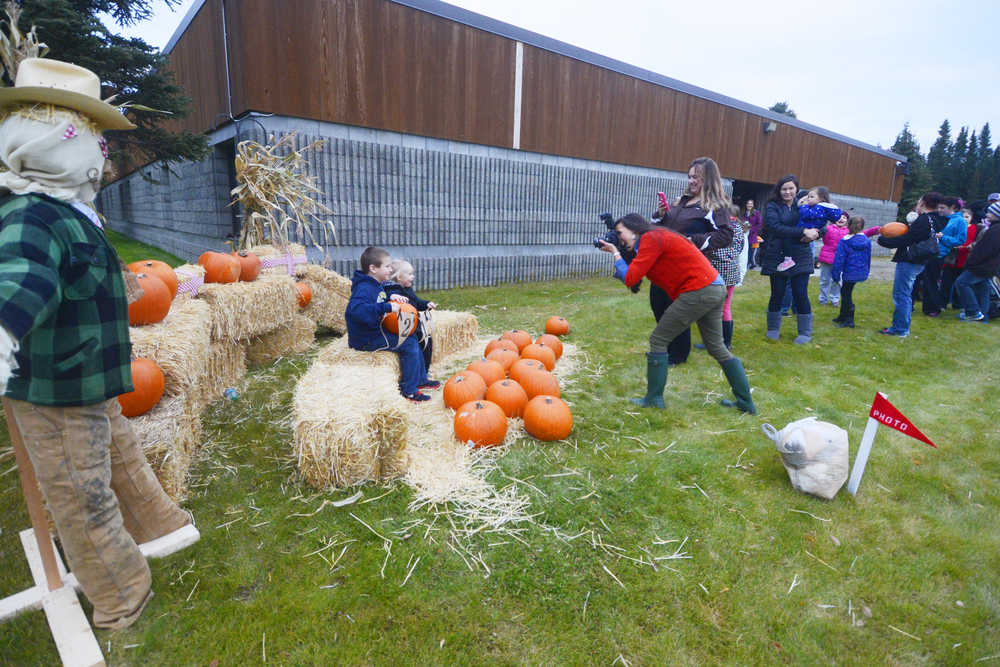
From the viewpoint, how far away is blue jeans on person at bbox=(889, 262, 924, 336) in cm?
823

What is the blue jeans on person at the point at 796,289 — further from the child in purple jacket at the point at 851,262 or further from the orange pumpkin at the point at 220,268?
the orange pumpkin at the point at 220,268

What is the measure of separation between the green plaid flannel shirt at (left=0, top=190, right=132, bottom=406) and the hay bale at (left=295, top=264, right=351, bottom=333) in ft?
16.7

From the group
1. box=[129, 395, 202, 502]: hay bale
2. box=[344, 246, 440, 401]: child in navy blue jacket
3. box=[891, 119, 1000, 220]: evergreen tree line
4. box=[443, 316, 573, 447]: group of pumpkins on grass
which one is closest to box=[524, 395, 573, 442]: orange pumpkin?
box=[443, 316, 573, 447]: group of pumpkins on grass

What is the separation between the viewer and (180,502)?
11.0 ft

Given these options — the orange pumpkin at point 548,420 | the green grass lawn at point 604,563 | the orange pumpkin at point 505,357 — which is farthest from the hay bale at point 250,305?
the orange pumpkin at point 548,420

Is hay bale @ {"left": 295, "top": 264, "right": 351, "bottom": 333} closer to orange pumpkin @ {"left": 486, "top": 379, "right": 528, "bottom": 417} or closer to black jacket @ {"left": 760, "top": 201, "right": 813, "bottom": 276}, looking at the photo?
orange pumpkin @ {"left": 486, "top": 379, "right": 528, "bottom": 417}

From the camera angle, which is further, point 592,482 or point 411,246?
point 411,246

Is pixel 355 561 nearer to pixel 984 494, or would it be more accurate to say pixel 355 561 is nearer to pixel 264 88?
pixel 984 494

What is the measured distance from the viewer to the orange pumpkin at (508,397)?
4520 mm

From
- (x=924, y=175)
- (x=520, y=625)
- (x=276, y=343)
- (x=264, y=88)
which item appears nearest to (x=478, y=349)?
(x=276, y=343)

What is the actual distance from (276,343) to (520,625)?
17.5 ft

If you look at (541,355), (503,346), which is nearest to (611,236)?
(541,355)

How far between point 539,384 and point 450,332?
2.17 m

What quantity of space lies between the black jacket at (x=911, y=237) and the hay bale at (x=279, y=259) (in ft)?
30.8
